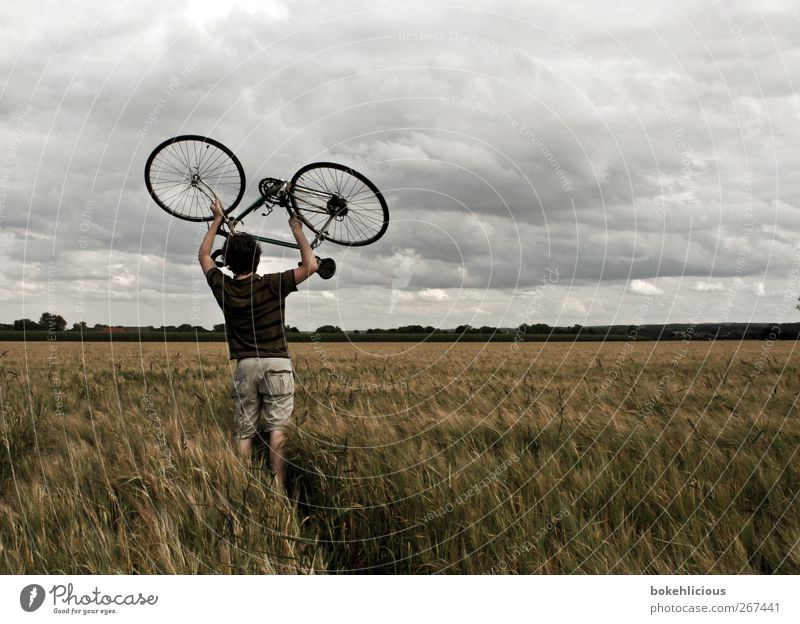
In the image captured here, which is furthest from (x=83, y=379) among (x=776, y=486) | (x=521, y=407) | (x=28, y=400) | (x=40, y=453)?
(x=776, y=486)

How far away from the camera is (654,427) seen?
637cm

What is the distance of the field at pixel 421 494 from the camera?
3959 millimetres

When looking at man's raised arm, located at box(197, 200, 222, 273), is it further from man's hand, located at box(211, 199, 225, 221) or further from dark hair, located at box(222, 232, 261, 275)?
dark hair, located at box(222, 232, 261, 275)

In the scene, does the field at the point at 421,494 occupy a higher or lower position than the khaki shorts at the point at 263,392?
lower

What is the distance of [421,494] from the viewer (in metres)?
4.73

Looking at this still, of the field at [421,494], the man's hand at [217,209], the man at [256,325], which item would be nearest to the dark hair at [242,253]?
the man at [256,325]

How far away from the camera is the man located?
628 centimetres
